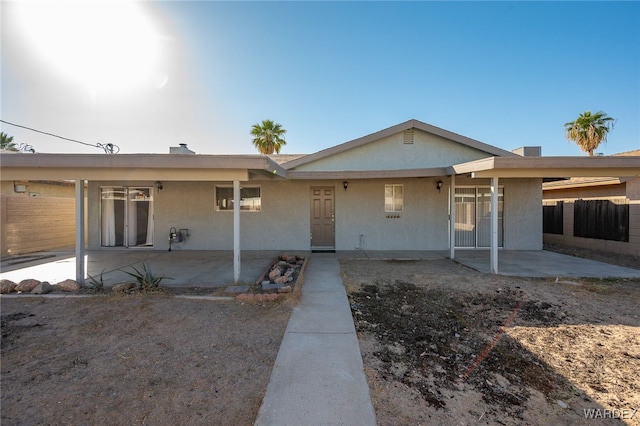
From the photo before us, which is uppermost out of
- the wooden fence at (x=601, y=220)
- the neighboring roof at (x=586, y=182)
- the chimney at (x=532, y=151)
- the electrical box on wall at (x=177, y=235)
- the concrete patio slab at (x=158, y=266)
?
the chimney at (x=532, y=151)

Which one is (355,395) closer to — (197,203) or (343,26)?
(197,203)

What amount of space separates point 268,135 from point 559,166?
19.3 metres

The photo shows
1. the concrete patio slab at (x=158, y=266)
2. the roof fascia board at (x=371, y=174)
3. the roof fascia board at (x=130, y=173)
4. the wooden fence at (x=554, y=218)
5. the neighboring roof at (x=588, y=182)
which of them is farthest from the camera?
the wooden fence at (x=554, y=218)

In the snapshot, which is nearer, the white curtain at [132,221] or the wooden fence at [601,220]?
the wooden fence at [601,220]

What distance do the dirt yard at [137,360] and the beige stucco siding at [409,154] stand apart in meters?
6.52

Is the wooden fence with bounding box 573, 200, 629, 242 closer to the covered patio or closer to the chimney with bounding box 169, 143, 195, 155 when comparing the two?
the covered patio

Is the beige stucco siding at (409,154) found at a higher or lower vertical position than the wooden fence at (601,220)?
higher

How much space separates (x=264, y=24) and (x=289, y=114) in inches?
184

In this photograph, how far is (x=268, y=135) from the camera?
2270 cm

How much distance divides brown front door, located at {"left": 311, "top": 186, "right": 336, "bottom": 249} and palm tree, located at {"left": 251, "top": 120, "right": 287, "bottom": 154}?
529 inches

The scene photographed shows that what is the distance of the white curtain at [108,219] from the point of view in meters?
10.6

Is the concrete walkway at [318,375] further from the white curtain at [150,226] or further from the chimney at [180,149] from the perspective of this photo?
the chimney at [180,149]

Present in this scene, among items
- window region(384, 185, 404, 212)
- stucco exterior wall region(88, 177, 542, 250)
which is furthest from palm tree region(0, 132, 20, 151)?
window region(384, 185, 404, 212)

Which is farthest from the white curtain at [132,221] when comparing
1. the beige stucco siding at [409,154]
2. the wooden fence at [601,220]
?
the wooden fence at [601,220]
